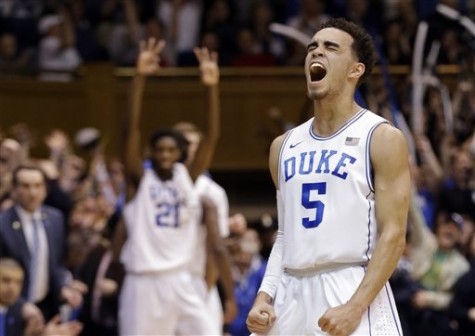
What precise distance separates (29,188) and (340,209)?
4076mm

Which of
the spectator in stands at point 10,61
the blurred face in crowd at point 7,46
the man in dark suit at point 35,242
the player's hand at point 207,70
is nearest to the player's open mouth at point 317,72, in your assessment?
the man in dark suit at point 35,242

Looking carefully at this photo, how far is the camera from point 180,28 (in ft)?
55.0

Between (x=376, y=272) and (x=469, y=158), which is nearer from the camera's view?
(x=376, y=272)

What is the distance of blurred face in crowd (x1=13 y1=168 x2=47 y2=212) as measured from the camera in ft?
30.7

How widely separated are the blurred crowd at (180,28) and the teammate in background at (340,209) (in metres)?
10.1

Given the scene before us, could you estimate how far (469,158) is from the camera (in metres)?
13.2

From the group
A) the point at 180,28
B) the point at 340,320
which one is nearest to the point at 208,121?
the point at 340,320

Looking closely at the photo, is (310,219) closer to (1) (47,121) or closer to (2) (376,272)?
(2) (376,272)

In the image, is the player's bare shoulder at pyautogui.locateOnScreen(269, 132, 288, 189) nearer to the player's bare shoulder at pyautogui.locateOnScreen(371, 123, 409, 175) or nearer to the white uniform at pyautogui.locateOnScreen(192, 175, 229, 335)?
the player's bare shoulder at pyautogui.locateOnScreen(371, 123, 409, 175)

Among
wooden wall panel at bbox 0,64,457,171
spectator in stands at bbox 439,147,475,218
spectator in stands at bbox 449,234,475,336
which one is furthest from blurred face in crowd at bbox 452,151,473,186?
wooden wall panel at bbox 0,64,457,171

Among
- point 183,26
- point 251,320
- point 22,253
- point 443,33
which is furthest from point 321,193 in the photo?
point 183,26

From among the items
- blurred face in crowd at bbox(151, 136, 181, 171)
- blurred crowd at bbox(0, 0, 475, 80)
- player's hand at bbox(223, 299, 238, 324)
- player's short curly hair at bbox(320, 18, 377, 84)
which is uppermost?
blurred crowd at bbox(0, 0, 475, 80)

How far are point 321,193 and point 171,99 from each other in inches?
418

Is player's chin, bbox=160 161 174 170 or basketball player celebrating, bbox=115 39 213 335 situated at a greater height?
player's chin, bbox=160 161 174 170
